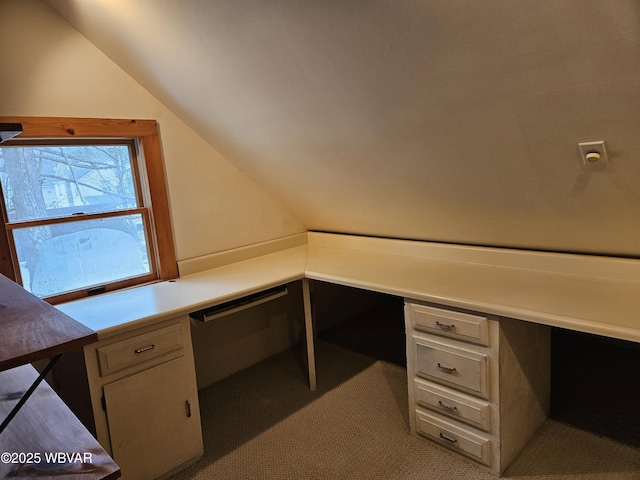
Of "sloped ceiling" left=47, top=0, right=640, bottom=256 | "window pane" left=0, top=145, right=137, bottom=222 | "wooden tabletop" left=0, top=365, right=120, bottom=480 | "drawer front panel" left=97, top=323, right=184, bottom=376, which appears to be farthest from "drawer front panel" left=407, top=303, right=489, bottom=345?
"window pane" left=0, top=145, right=137, bottom=222

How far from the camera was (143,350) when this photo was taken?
6.36ft

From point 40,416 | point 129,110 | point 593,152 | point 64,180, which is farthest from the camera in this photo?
point 129,110

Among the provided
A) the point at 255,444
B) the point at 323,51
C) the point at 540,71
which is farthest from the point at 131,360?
the point at 540,71

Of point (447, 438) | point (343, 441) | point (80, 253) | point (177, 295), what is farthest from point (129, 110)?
point (447, 438)

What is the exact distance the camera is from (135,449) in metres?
1.94

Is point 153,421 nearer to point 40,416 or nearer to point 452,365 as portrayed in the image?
point 40,416

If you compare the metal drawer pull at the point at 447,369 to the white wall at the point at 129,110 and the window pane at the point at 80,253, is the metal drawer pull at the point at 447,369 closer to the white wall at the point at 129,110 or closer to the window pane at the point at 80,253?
the white wall at the point at 129,110

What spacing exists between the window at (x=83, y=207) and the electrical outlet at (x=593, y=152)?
200cm

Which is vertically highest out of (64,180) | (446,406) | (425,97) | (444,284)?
(425,97)

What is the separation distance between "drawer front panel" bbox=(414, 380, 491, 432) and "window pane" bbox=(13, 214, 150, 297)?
1.61 metres

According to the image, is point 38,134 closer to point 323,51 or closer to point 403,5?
point 323,51

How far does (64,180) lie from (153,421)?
124cm

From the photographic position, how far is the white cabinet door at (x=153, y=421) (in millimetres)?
1890

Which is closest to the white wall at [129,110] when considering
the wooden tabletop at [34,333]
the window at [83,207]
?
the window at [83,207]
